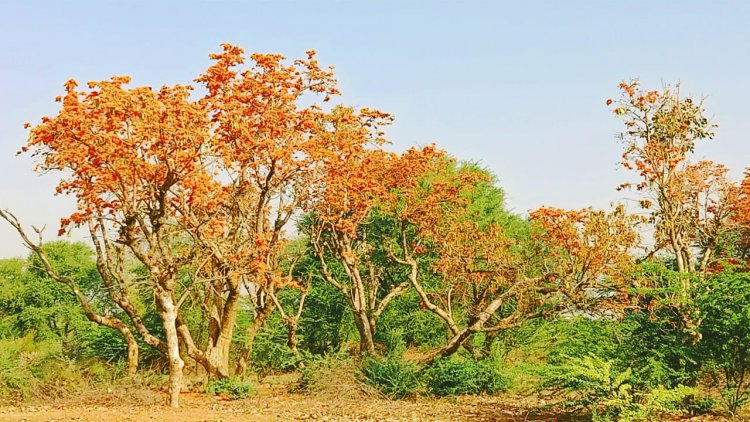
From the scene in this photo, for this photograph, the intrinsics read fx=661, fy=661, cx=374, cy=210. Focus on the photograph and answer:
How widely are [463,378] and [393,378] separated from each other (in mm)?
1558

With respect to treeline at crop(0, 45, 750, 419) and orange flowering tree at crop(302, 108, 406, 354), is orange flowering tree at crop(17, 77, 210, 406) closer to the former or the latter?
treeline at crop(0, 45, 750, 419)

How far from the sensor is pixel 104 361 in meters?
20.6

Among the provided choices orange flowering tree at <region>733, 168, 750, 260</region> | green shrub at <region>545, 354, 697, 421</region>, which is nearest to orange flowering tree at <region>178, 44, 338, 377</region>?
green shrub at <region>545, 354, 697, 421</region>

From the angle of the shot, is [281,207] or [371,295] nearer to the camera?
[281,207]

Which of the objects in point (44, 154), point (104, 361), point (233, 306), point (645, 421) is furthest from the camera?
point (104, 361)

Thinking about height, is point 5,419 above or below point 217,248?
below

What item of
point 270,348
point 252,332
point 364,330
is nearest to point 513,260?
point 364,330

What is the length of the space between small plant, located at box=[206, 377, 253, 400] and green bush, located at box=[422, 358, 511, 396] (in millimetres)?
4151

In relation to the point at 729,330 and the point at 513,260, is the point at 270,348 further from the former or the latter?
the point at 729,330

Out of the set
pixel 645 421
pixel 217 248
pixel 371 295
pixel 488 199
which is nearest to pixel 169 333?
pixel 217 248

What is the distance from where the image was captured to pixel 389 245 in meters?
20.0

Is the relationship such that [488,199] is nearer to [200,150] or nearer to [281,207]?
[281,207]

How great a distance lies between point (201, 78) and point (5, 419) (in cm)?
752

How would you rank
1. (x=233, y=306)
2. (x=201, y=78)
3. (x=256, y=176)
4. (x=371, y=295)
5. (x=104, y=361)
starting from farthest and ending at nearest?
(x=104, y=361)
(x=371, y=295)
(x=233, y=306)
(x=256, y=176)
(x=201, y=78)
